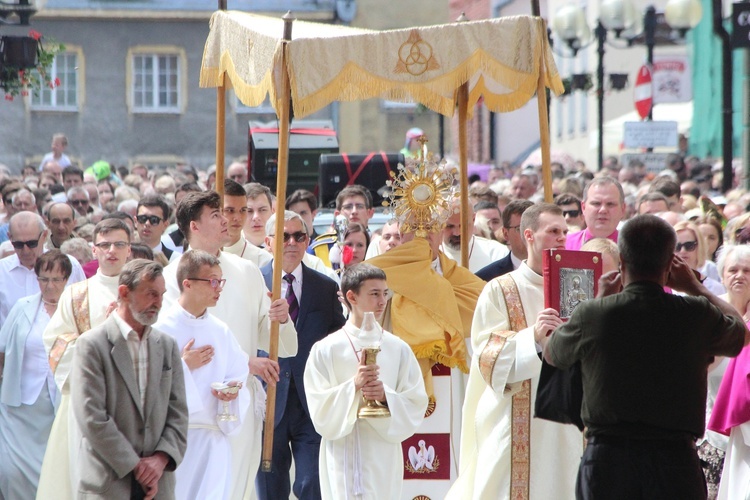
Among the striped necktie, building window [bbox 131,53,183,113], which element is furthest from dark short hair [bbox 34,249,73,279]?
building window [bbox 131,53,183,113]

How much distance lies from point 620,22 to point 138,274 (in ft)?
48.2

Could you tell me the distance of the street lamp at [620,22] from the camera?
19375mm

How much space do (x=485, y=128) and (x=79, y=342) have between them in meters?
34.9

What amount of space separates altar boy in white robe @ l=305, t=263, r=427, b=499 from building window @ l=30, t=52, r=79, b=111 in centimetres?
3082

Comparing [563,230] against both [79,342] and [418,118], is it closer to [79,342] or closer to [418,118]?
[79,342]

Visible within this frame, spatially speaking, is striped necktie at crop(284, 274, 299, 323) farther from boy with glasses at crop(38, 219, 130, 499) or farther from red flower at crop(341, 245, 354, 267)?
boy with glasses at crop(38, 219, 130, 499)

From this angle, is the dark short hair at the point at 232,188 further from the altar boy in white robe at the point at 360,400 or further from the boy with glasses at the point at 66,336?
the altar boy in white robe at the point at 360,400

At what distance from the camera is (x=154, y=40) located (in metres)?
38.2

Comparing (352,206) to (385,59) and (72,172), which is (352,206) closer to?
(385,59)

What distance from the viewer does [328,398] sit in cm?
800

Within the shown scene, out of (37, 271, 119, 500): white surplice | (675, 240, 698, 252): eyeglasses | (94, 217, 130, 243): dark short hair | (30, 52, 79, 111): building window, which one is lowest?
(37, 271, 119, 500): white surplice

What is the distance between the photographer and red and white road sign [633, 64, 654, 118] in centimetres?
2016

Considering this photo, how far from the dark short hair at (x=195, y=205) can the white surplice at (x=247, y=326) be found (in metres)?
0.26

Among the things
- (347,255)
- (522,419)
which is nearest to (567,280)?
(522,419)
